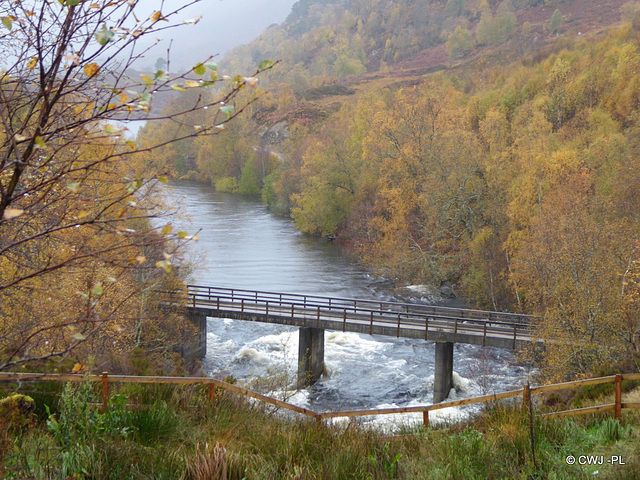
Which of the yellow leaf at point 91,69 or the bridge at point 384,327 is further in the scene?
the bridge at point 384,327

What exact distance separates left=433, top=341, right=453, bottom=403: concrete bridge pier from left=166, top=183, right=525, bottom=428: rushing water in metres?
0.45

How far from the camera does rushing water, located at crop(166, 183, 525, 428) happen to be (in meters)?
21.4

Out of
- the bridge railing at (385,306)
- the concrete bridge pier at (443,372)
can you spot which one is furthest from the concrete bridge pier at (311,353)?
the concrete bridge pier at (443,372)

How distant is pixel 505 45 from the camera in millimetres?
89188

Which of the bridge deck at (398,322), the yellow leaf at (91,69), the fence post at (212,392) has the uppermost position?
the yellow leaf at (91,69)

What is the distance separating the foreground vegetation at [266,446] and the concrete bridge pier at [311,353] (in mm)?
16090

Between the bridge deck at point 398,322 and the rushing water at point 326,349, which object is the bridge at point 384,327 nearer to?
the bridge deck at point 398,322

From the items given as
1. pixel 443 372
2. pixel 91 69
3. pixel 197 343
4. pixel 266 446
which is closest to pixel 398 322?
pixel 443 372

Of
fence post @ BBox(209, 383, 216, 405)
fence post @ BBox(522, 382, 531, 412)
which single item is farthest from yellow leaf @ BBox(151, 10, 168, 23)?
fence post @ BBox(522, 382, 531, 412)

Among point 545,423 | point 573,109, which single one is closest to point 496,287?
point 573,109

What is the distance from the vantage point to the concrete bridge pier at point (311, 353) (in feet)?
76.2

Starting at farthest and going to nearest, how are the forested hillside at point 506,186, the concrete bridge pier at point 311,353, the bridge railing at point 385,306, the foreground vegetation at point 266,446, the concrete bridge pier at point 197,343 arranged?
the concrete bridge pier at point 197,343, the bridge railing at point 385,306, the concrete bridge pier at point 311,353, the forested hillside at point 506,186, the foreground vegetation at point 266,446

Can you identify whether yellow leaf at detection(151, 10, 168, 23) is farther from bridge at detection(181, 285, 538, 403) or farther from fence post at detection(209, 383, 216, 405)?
bridge at detection(181, 285, 538, 403)

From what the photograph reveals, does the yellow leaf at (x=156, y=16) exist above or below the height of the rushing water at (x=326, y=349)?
above
